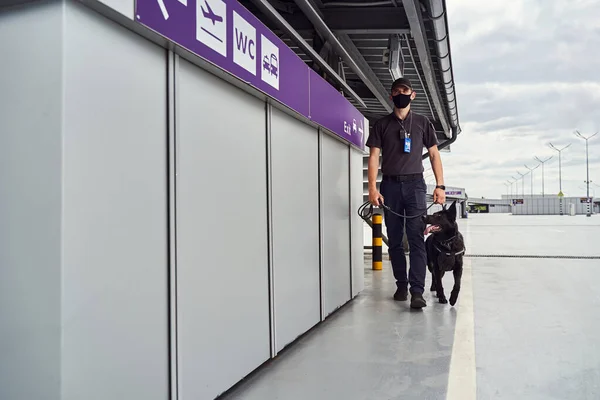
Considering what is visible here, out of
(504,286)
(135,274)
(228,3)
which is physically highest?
(228,3)

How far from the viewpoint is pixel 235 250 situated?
8.39 feet

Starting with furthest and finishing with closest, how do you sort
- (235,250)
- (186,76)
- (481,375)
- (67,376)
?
(481,375) → (235,250) → (186,76) → (67,376)

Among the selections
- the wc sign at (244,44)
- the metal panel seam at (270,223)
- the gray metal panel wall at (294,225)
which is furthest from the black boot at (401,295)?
the wc sign at (244,44)

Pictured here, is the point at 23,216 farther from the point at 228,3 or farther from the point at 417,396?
the point at 417,396

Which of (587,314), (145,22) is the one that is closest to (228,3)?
(145,22)

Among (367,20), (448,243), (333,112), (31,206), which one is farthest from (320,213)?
(31,206)

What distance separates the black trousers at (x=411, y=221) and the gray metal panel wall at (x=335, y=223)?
434mm

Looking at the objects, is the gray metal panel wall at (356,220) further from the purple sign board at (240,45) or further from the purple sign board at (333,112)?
the purple sign board at (240,45)

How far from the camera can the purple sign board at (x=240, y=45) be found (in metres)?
1.89

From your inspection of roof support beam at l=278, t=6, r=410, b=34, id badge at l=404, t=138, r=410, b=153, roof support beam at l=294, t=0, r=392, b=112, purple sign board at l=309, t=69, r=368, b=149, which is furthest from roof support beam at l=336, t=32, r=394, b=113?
id badge at l=404, t=138, r=410, b=153

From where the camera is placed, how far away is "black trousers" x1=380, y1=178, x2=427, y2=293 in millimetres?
4630

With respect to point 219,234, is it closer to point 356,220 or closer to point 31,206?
point 31,206

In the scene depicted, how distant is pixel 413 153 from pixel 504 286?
2328mm

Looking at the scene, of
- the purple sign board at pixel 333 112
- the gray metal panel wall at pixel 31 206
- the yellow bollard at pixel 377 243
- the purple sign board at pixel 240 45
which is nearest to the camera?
the gray metal panel wall at pixel 31 206
